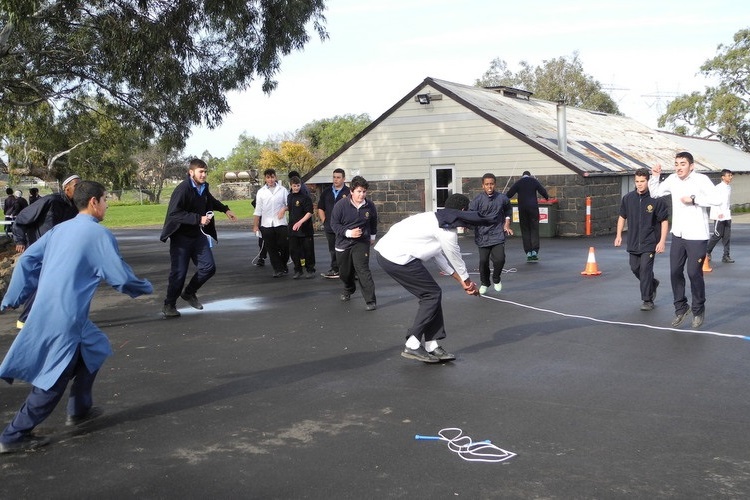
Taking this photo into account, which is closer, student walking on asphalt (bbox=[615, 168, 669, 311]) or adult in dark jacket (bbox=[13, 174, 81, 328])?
adult in dark jacket (bbox=[13, 174, 81, 328])

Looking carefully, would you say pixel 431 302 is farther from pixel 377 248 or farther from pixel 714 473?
pixel 714 473

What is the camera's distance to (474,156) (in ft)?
84.4

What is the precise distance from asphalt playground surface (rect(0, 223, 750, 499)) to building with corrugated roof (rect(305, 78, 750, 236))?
13350 mm

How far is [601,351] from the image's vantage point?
7.73m

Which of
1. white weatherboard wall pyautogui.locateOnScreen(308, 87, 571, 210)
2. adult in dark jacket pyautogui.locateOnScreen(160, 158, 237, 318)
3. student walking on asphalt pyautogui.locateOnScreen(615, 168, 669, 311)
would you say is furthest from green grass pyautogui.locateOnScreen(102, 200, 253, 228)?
student walking on asphalt pyautogui.locateOnScreen(615, 168, 669, 311)

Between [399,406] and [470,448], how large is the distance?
106 cm

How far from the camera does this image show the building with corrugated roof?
24031mm

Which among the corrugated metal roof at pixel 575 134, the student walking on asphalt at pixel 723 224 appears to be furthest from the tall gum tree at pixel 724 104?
the student walking on asphalt at pixel 723 224

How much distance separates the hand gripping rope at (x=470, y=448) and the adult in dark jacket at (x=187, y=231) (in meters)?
5.55

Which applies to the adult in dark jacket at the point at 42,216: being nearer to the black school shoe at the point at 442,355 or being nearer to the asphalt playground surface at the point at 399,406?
the asphalt playground surface at the point at 399,406

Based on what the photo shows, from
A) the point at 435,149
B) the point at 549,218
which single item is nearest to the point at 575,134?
the point at 435,149

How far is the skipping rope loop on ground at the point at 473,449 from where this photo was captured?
4844 millimetres

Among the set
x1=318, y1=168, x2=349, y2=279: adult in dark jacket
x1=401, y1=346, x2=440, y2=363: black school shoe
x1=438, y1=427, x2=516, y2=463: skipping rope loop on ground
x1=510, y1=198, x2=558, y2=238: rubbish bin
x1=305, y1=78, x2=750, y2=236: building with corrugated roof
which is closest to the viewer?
x1=438, y1=427, x2=516, y2=463: skipping rope loop on ground

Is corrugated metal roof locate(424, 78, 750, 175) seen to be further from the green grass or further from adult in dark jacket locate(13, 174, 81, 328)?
adult in dark jacket locate(13, 174, 81, 328)
